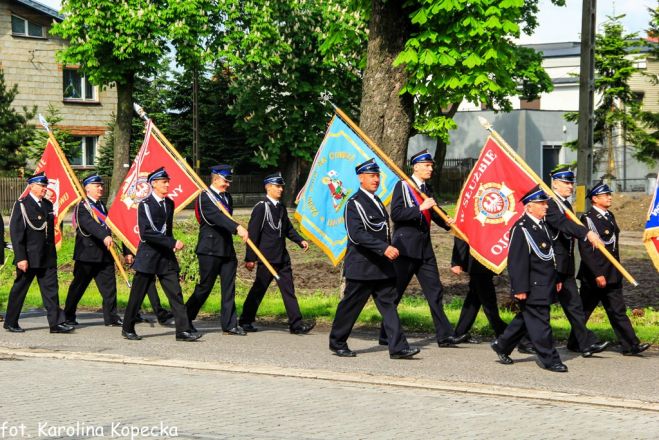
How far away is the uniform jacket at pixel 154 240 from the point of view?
12773 millimetres

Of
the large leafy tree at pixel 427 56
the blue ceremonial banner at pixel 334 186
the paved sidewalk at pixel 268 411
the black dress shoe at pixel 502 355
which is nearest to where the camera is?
the paved sidewalk at pixel 268 411

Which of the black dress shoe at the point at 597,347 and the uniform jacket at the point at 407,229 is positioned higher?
the uniform jacket at the point at 407,229

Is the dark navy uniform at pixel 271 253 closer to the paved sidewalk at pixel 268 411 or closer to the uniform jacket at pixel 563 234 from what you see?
the paved sidewalk at pixel 268 411

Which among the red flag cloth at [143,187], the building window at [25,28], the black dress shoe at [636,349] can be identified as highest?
the building window at [25,28]

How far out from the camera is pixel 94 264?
1427 centimetres

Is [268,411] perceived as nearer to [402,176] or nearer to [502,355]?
[502,355]

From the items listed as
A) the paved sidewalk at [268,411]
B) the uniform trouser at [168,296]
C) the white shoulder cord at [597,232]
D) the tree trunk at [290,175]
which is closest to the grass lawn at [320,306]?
the white shoulder cord at [597,232]

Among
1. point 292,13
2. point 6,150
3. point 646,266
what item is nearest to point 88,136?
point 6,150

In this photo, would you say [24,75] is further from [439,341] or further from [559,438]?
[559,438]

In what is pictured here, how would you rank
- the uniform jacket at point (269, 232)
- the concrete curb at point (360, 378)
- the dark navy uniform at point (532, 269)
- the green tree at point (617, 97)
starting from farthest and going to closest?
the green tree at point (617, 97) < the uniform jacket at point (269, 232) < the dark navy uniform at point (532, 269) < the concrete curb at point (360, 378)

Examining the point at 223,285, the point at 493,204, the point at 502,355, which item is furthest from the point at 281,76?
the point at 502,355

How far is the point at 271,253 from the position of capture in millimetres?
13406

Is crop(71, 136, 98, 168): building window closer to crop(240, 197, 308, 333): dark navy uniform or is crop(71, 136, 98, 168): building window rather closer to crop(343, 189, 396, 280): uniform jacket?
crop(240, 197, 308, 333): dark navy uniform

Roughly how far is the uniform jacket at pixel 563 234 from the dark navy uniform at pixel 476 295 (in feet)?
3.48
